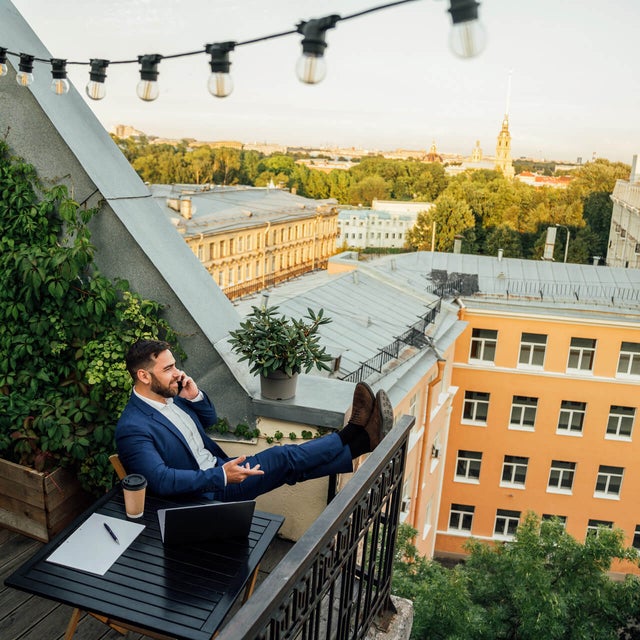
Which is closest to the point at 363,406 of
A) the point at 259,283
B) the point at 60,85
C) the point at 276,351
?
the point at 276,351

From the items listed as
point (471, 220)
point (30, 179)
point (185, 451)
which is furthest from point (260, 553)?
point (471, 220)

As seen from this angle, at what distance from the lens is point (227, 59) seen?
136 inches

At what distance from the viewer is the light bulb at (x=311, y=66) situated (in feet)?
9.11

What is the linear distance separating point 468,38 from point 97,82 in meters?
2.80

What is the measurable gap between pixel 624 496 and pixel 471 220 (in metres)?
45.3

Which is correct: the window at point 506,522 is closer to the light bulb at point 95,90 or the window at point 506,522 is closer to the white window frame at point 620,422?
the white window frame at point 620,422

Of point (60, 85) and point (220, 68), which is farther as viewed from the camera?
point (60, 85)

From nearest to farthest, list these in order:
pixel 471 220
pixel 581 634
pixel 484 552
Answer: pixel 581 634
pixel 484 552
pixel 471 220

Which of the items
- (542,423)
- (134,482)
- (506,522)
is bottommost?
(506,522)

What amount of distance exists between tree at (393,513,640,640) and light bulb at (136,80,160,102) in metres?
7.11

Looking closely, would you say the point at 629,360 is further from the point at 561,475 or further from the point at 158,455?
the point at 158,455

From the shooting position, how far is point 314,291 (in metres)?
15.5

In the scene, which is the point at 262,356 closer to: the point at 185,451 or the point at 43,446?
the point at 185,451

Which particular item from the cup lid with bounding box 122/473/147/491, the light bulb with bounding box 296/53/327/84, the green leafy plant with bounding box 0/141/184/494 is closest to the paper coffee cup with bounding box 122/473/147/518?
the cup lid with bounding box 122/473/147/491
